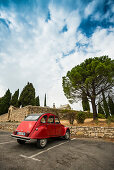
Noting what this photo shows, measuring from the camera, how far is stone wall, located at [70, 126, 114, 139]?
6752 millimetres

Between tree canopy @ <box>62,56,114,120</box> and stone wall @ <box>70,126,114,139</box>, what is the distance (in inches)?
173

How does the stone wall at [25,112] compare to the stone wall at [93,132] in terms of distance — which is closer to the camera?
the stone wall at [93,132]

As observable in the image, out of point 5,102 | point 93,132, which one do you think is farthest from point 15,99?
point 93,132

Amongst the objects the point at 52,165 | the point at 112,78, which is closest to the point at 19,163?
the point at 52,165

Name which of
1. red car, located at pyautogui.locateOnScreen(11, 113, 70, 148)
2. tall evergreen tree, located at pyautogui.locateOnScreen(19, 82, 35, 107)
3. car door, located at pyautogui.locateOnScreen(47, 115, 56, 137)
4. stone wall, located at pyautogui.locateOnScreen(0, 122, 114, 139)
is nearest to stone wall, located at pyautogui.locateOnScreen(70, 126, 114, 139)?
stone wall, located at pyautogui.locateOnScreen(0, 122, 114, 139)

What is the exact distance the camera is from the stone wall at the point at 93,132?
6.75m

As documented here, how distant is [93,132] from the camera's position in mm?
7270

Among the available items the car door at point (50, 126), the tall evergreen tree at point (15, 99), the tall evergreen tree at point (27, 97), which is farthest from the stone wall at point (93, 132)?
the tall evergreen tree at point (15, 99)

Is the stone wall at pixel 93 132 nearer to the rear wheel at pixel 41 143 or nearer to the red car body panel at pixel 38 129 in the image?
the red car body panel at pixel 38 129

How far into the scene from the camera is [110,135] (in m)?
6.66

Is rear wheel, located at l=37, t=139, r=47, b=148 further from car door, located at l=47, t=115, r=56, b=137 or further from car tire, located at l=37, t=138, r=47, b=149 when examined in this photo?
car door, located at l=47, t=115, r=56, b=137

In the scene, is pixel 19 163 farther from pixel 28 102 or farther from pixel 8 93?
pixel 8 93

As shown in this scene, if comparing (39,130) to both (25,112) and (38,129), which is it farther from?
(25,112)

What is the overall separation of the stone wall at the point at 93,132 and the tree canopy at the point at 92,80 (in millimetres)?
4401
